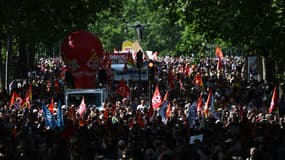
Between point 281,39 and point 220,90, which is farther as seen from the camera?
point 220,90

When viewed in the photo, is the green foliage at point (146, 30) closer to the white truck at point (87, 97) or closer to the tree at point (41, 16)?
the white truck at point (87, 97)

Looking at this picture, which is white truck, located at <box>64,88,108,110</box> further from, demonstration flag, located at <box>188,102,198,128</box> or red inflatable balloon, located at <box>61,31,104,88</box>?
demonstration flag, located at <box>188,102,198,128</box>

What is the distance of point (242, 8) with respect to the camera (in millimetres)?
27781

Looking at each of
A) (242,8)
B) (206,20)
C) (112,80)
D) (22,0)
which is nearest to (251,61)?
(112,80)

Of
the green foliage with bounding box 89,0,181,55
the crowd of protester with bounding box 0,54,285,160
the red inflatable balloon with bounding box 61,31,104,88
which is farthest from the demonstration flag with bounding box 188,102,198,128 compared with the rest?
the green foliage with bounding box 89,0,181,55

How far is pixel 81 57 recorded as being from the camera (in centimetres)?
4116

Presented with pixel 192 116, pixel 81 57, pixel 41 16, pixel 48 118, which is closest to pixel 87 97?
pixel 192 116

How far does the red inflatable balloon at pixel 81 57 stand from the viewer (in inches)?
1615

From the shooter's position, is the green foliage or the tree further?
the green foliage

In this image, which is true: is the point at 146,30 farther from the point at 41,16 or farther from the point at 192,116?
the point at 41,16

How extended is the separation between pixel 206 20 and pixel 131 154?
52.2 feet

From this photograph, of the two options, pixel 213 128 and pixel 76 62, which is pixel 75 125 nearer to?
pixel 213 128

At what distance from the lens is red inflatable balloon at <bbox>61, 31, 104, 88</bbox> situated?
41031 mm

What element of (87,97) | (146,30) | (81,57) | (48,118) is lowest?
(87,97)
